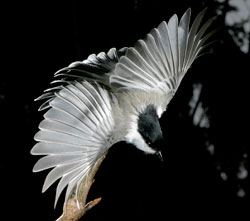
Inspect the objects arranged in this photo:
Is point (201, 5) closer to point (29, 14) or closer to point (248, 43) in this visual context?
point (248, 43)

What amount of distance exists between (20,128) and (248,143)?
200cm

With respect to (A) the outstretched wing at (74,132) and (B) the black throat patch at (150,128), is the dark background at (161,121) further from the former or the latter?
(A) the outstretched wing at (74,132)

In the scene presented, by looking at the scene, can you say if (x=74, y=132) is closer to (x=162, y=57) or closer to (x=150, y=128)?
(x=150, y=128)

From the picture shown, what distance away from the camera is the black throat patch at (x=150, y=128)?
6.98 feet

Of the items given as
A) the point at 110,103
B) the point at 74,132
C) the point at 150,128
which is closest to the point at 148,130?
the point at 150,128

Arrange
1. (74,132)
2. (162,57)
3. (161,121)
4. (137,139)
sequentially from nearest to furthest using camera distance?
(162,57) < (74,132) < (137,139) < (161,121)

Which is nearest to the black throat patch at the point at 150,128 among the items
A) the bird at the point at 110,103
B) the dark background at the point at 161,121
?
the bird at the point at 110,103

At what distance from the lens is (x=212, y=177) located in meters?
3.34

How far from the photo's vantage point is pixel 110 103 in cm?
217

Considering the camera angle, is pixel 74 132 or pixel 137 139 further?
pixel 137 139

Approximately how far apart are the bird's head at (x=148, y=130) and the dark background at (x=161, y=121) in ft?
2.65

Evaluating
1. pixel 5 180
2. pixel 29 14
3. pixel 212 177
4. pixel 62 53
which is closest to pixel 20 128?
pixel 5 180

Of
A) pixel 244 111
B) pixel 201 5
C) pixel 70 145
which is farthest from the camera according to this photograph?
pixel 244 111

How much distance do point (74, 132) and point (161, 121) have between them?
4.06ft
